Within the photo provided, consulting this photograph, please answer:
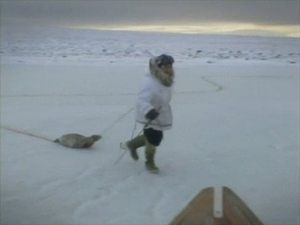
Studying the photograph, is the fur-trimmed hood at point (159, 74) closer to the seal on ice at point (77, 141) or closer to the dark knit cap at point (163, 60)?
the dark knit cap at point (163, 60)

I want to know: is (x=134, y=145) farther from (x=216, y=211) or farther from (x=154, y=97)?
(x=216, y=211)

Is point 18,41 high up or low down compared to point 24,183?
down

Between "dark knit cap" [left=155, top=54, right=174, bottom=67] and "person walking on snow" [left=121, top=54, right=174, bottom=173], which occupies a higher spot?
"dark knit cap" [left=155, top=54, right=174, bottom=67]

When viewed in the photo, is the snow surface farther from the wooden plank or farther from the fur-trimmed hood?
the wooden plank

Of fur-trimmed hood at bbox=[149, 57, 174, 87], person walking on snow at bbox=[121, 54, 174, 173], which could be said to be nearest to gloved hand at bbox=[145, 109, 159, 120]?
person walking on snow at bbox=[121, 54, 174, 173]

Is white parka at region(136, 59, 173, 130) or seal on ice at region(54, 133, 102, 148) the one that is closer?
white parka at region(136, 59, 173, 130)

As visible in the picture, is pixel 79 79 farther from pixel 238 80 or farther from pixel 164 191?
pixel 164 191

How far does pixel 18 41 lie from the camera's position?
86.7ft

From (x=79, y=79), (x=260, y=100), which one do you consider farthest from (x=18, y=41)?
(x=260, y=100)

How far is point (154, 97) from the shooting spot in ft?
16.8

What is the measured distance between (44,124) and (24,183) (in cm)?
258

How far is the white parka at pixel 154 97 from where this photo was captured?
510 centimetres

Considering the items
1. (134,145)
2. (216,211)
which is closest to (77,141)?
(134,145)

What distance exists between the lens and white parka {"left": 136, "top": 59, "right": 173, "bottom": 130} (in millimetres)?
5102
